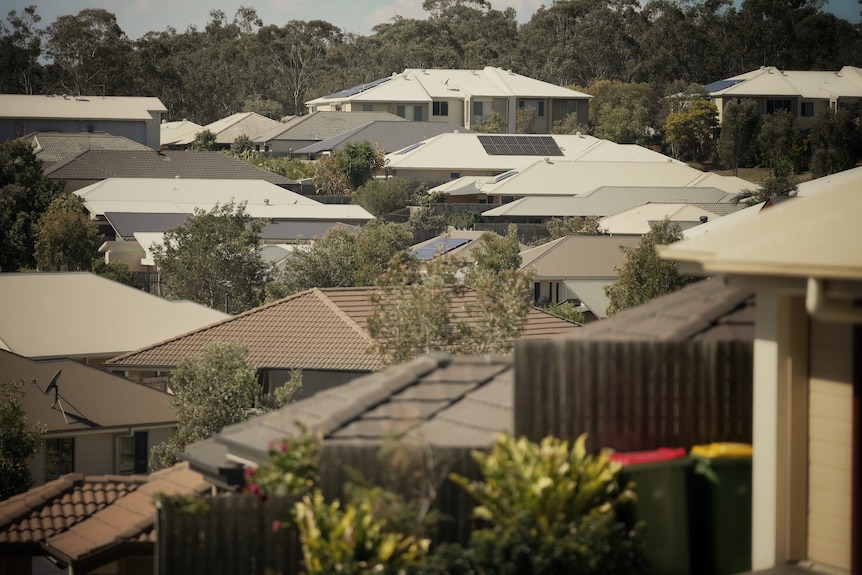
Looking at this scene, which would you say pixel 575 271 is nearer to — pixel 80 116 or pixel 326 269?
pixel 326 269

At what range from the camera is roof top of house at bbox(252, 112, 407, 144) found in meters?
112

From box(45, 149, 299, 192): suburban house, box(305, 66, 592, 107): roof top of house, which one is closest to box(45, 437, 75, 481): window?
box(45, 149, 299, 192): suburban house

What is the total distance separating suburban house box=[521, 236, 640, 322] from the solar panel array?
3821cm

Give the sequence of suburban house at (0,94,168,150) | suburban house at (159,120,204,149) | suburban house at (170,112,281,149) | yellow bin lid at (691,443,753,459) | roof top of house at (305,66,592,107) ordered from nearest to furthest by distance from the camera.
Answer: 1. yellow bin lid at (691,443,753,459)
2. suburban house at (0,94,168,150)
3. roof top of house at (305,66,592,107)
4. suburban house at (170,112,281,149)
5. suburban house at (159,120,204,149)

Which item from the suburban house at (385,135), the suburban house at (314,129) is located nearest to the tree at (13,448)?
the suburban house at (385,135)

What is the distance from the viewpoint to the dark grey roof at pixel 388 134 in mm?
101562

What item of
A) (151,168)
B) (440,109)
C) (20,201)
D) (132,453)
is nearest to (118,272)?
(20,201)

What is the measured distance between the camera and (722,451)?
8281 mm

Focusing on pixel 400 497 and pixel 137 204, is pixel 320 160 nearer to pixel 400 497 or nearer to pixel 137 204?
pixel 137 204

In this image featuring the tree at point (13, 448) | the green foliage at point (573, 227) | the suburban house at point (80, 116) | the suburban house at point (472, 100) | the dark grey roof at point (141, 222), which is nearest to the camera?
the tree at point (13, 448)

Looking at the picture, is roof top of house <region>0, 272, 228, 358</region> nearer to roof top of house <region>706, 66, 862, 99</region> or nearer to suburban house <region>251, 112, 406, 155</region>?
suburban house <region>251, 112, 406, 155</region>

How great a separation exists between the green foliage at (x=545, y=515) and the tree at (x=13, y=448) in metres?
16.9

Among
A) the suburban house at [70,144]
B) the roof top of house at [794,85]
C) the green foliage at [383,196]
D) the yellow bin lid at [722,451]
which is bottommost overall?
the yellow bin lid at [722,451]

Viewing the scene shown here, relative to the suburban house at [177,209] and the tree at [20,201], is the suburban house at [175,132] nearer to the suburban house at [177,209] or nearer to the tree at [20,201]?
the suburban house at [177,209]
